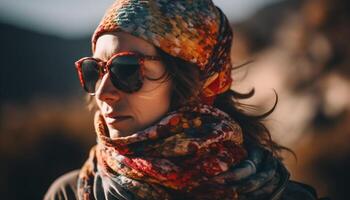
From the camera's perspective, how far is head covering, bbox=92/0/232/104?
3.10m

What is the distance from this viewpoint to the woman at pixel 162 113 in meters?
3.08

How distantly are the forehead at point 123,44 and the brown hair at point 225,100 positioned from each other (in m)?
0.12

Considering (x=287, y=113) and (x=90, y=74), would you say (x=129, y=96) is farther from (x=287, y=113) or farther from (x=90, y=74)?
(x=287, y=113)

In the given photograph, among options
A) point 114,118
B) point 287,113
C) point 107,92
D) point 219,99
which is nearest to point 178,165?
point 114,118

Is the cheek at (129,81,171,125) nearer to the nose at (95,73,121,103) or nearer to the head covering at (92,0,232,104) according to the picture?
the nose at (95,73,121,103)

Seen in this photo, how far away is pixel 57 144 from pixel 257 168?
1067 cm

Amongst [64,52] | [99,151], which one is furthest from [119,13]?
[64,52]

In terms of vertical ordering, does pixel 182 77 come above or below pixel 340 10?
above

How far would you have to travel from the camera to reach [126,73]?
10.0 ft

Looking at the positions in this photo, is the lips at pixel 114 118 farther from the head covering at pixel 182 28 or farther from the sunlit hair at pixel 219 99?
the head covering at pixel 182 28

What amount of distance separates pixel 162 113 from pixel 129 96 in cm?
20

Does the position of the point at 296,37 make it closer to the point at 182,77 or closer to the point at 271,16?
the point at 271,16

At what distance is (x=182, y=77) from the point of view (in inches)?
126

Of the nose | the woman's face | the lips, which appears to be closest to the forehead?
the woman's face
